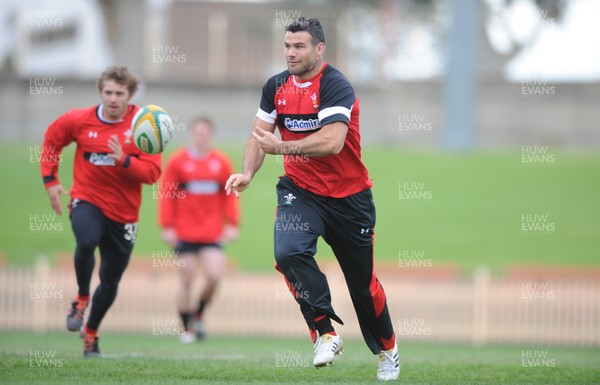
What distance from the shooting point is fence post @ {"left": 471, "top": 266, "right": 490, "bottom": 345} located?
1667 centimetres

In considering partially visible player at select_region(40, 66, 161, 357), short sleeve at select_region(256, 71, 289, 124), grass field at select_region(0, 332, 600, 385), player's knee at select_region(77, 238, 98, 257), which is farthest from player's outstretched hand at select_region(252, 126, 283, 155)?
player's knee at select_region(77, 238, 98, 257)

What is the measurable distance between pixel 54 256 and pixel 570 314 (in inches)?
439

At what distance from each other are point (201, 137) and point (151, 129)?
5014mm

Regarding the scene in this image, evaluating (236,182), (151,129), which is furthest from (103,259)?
(236,182)

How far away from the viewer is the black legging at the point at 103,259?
862 cm

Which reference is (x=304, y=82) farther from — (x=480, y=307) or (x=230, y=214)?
(x=480, y=307)

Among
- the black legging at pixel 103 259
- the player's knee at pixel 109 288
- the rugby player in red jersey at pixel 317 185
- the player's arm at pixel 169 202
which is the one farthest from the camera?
the player's arm at pixel 169 202

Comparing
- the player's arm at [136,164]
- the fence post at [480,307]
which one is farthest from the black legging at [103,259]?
the fence post at [480,307]

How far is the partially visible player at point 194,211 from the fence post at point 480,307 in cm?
556

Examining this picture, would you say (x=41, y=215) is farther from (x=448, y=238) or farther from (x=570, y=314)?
(x=570, y=314)

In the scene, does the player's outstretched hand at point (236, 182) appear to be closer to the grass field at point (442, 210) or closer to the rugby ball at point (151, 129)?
the rugby ball at point (151, 129)

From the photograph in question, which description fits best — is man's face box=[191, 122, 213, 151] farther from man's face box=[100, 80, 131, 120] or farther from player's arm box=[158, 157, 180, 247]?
man's face box=[100, 80, 131, 120]

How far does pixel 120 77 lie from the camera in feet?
28.6

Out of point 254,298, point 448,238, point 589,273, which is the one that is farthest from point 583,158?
point 254,298
